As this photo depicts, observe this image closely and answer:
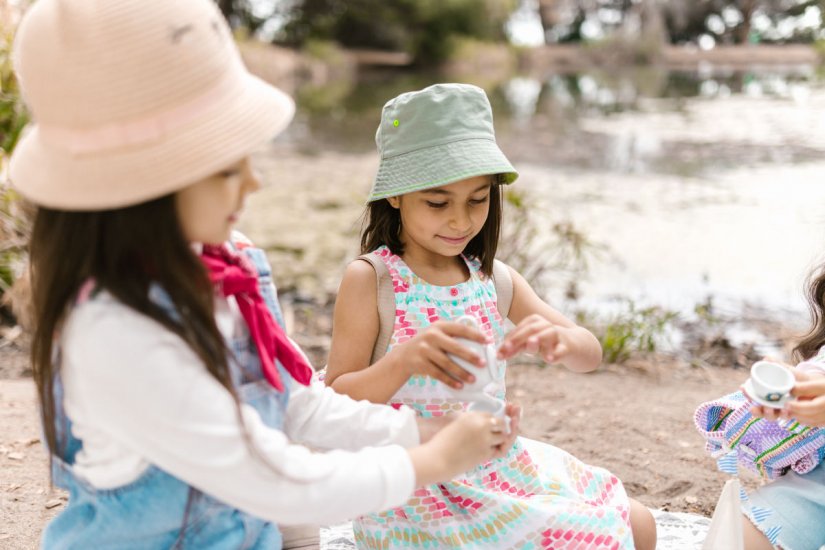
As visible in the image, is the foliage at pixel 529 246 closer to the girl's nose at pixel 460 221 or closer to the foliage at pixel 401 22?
the girl's nose at pixel 460 221

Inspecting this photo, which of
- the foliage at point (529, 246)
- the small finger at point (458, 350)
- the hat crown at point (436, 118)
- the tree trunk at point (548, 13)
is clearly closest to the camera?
the small finger at point (458, 350)

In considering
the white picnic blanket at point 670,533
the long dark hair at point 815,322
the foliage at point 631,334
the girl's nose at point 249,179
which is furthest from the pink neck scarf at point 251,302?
the foliage at point 631,334

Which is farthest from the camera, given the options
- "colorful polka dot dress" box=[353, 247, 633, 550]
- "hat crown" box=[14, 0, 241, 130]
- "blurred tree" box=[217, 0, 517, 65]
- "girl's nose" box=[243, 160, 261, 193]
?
"blurred tree" box=[217, 0, 517, 65]

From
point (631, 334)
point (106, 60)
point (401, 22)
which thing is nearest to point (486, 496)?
point (106, 60)

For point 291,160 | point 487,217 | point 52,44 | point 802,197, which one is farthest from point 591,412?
point 291,160

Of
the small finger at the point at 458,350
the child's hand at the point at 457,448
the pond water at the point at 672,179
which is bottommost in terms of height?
the pond water at the point at 672,179

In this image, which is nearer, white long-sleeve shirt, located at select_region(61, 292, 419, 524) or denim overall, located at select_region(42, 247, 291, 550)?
white long-sleeve shirt, located at select_region(61, 292, 419, 524)

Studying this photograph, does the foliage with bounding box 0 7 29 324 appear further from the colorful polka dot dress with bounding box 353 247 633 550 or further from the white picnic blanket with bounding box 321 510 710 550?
the colorful polka dot dress with bounding box 353 247 633 550

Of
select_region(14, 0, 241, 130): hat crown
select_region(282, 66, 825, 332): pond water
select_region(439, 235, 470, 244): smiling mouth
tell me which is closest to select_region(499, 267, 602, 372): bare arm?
select_region(439, 235, 470, 244): smiling mouth

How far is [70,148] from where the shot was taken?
1.05 m

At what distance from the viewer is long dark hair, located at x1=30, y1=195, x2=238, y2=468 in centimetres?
109

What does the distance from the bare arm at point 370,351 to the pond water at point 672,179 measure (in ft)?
5.61

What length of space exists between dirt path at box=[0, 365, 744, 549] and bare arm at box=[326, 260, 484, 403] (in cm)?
93

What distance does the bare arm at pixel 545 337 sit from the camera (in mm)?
1497
